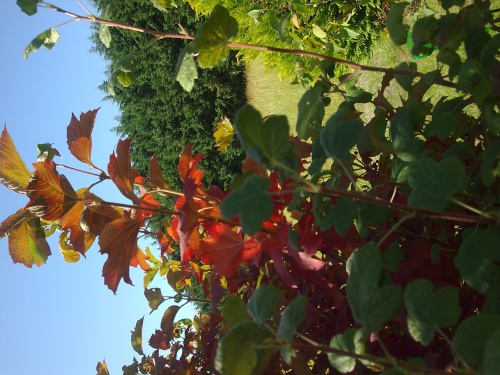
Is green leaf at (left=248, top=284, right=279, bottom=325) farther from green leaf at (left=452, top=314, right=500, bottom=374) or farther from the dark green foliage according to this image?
the dark green foliage

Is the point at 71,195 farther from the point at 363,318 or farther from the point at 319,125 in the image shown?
the point at 363,318

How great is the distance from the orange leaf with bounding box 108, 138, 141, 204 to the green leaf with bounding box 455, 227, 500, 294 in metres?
0.63

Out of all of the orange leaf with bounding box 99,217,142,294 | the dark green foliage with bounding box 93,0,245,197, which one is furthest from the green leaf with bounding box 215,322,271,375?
the dark green foliage with bounding box 93,0,245,197

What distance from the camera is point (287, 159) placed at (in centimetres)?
88

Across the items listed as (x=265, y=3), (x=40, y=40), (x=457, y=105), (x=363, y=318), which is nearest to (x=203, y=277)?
(x=40, y=40)

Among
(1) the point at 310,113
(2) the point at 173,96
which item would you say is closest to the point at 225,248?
(1) the point at 310,113

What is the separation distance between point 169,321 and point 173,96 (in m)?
7.10

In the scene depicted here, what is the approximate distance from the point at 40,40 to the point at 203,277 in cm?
85

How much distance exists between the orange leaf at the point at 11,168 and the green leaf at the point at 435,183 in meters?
0.86

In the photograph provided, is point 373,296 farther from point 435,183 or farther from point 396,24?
point 396,24

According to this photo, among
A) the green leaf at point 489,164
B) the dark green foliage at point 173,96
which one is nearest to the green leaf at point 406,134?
the green leaf at point 489,164

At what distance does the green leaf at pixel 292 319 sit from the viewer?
2.08 feet

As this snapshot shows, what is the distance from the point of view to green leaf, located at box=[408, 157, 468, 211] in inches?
25.5

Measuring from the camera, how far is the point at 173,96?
837cm
